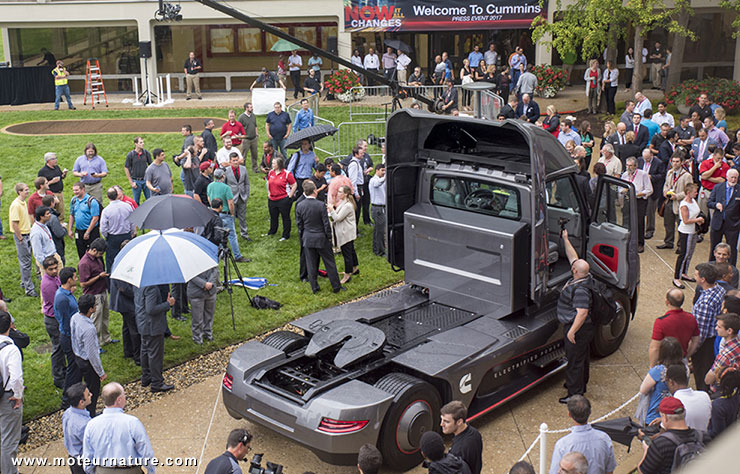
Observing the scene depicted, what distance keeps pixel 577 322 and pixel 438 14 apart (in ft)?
75.4

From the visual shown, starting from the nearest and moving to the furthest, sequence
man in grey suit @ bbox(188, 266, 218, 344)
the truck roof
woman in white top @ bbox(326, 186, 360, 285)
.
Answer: the truck roof → man in grey suit @ bbox(188, 266, 218, 344) → woman in white top @ bbox(326, 186, 360, 285)

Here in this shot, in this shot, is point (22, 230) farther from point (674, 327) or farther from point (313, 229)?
point (674, 327)

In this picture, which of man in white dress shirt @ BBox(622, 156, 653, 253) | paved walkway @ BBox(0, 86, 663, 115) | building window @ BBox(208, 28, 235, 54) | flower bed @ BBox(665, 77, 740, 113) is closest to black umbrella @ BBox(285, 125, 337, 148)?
man in white dress shirt @ BBox(622, 156, 653, 253)

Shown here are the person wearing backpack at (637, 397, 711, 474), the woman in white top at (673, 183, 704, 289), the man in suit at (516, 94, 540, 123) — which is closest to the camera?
the person wearing backpack at (637, 397, 711, 474)

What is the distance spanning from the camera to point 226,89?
108 feet

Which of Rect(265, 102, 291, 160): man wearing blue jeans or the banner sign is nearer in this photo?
Rect(265, 102, 291, 160): man wearing blue jeans

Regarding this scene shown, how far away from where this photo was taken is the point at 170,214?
33.7ft

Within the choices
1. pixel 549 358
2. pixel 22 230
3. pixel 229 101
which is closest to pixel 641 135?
pixel 549 358

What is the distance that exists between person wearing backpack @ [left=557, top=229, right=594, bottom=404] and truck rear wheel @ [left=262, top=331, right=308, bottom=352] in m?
3.01

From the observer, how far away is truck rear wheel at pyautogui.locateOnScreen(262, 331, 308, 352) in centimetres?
869

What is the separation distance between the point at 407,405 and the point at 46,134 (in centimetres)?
1928

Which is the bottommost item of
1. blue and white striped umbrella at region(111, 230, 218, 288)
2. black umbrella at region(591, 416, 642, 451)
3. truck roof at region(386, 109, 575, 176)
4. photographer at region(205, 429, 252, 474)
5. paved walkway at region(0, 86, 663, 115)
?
black umbrella at region(591, 416, 642, 451)

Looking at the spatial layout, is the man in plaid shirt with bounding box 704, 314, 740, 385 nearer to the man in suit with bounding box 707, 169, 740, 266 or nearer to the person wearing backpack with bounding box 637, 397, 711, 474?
the person wearing backpack with bounding box 637, 397, 711, 474

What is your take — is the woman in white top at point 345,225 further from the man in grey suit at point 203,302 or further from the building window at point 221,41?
the building window at point 221,41
